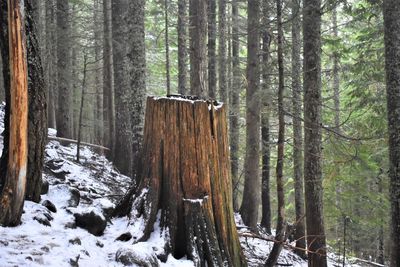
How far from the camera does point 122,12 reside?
14.0 m

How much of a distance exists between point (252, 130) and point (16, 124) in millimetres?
10203

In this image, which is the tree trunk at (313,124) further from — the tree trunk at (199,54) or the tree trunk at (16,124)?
the tree trunk at (16,124)

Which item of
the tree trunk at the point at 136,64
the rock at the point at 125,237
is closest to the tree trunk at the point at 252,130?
the tree trunk at the point at 136,64

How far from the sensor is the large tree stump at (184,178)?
14.1 ft

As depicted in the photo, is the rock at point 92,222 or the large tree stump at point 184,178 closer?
the large tree stump at point 184,178

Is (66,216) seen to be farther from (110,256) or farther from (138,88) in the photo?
(138,88)

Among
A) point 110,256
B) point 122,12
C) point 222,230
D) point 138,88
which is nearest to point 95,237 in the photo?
point 110,256

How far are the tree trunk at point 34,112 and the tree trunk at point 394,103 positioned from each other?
25.0 ft

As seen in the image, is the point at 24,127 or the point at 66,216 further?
the point at 66,216

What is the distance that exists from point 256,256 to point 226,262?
5.43m

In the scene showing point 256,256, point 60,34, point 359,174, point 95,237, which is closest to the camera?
point 95,237

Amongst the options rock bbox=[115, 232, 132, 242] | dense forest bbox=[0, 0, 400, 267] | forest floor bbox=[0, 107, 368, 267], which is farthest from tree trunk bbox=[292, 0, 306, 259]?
rock bbox=[115, 232, 132, 242]

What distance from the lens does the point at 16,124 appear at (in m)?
4.29

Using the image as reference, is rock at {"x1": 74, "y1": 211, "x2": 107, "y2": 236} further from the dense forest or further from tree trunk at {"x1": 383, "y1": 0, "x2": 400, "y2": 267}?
tree trunk at {"x1": 383, "y1": 0, "x2": 400, "y2": 267}
